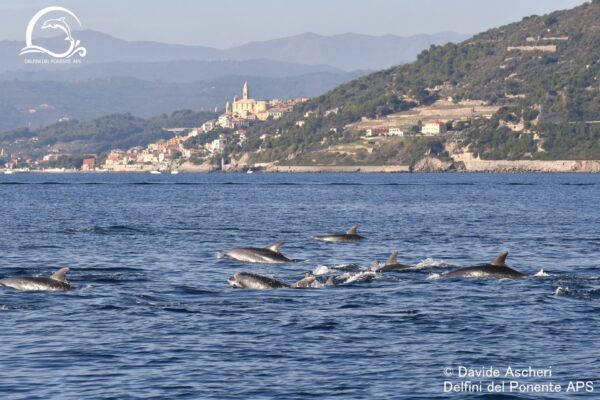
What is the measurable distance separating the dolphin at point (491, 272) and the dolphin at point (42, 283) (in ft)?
48.2

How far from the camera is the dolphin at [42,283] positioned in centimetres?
4369

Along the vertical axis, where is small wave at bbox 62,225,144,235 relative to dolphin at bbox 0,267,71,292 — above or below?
below

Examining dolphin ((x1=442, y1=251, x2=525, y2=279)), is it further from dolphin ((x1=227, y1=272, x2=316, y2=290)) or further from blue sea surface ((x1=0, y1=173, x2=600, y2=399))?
dolphin ((x1=227, y1=272, x2=316, y2=290))

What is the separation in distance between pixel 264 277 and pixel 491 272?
9080 mm

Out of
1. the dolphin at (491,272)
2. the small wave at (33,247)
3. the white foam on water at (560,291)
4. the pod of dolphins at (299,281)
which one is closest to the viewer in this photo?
the white foam on water at (560,291)

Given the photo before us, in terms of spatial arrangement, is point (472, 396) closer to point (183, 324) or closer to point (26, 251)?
point (183, 324)

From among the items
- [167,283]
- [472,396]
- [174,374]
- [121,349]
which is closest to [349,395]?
[472,396]

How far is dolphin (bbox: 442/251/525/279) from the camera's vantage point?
1881 inches

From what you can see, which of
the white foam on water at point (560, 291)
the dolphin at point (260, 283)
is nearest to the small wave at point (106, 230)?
the dolphin at point (260, 283)

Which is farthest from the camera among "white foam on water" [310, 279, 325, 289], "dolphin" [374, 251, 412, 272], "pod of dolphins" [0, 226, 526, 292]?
"dolphin" [374, 251, 412, 272]

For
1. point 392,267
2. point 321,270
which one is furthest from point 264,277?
point 392,267

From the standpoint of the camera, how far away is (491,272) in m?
47.8

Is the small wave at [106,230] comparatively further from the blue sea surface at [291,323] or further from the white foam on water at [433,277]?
the white foam on water at [433,277]

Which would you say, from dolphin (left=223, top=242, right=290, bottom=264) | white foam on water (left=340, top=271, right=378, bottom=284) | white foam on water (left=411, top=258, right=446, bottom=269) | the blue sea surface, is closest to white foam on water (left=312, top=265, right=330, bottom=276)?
the blue sea surface
